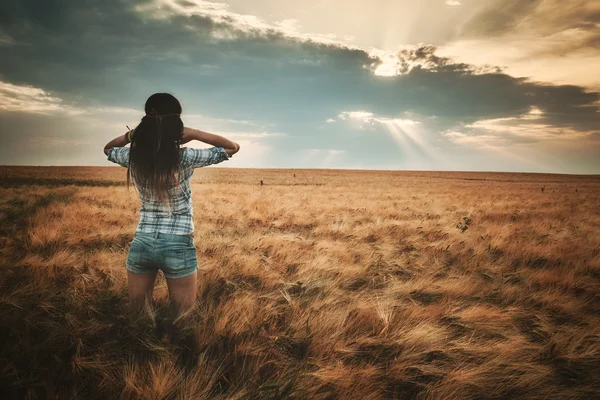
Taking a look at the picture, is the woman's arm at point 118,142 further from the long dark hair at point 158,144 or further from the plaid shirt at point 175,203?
the long dark hair at point 158,144

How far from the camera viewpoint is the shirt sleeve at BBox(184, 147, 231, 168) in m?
2.25

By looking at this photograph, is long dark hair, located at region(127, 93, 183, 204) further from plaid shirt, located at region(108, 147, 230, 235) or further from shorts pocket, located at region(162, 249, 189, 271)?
shorts pocket, located at region(162, 249, 189, 271)

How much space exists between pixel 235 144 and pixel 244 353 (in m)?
1.59

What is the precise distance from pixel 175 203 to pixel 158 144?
0.47 m

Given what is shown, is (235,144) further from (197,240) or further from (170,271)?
(197,240)

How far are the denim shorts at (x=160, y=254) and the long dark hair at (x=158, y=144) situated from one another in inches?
12.7

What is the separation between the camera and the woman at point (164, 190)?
2.06 meters

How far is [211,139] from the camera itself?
2.34 m

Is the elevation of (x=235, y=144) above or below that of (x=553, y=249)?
above

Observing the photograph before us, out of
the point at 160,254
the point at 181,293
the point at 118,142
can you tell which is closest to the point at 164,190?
the point at 160,254

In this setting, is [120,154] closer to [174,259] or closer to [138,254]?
[138,254]

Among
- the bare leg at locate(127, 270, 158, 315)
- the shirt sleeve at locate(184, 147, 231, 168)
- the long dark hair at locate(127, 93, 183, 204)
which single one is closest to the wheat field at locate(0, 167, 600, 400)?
the bare leg at locate(127, 270, 158, 315)

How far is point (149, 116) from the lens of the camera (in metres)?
2.06

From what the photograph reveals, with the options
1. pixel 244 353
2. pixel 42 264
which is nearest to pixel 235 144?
pixel 244 353
